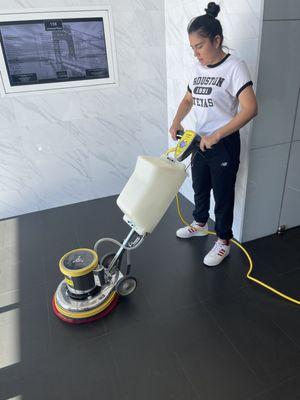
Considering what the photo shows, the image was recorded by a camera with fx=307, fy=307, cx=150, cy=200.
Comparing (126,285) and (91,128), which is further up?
(91,128)

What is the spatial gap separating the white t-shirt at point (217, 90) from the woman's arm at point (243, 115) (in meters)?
0.04

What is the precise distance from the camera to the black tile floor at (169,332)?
1344mm

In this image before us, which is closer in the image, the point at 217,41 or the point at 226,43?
the point at 217,41

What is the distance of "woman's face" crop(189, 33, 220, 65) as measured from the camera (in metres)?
1.54

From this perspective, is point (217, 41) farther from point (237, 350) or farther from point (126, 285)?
point (237, 350)

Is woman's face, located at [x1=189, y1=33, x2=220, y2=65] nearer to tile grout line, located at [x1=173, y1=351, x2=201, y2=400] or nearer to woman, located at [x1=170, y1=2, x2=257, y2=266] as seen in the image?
woman, located at [x1=170, y1=2, x2=257, y2=266]

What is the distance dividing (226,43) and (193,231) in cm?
129

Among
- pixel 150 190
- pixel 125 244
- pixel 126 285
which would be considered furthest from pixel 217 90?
pixel 126 285

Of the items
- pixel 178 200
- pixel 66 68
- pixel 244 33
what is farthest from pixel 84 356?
pixel 66 68

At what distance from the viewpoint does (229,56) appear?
162 centimetres

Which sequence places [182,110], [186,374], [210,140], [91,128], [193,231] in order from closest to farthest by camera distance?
[186,374] → [210,140] → [182,110] → [193,231] → [91,128]

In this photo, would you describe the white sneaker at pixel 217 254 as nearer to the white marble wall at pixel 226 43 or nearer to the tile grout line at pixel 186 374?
the white marble wall at pixel 226 43

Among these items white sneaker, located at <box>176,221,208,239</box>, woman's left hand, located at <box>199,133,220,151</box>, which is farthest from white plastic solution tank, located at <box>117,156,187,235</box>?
white sneaker, located at <box>176,221,208,239</box>

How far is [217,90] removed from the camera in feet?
5.42
